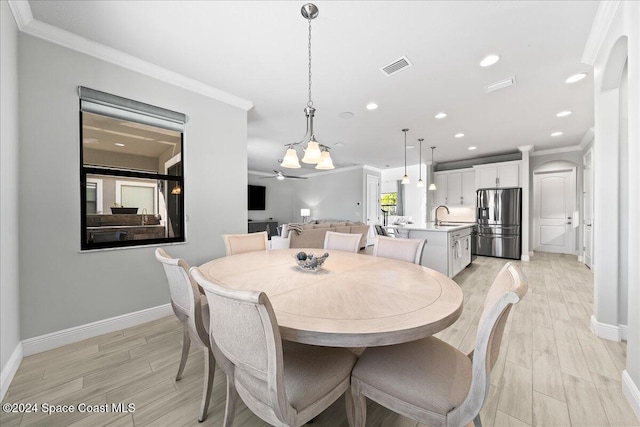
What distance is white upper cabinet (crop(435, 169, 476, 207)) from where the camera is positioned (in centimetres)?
671

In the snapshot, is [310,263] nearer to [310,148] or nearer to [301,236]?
[310,148]

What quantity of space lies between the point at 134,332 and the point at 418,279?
262cm

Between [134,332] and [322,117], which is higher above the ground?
[322,117]

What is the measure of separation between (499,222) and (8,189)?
7.61m

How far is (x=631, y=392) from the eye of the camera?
1470 mm

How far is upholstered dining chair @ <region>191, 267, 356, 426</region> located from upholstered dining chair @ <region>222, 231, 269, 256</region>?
1546 mm

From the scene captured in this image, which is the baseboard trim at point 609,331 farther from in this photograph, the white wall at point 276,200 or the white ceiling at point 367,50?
the white wall at point 276,200

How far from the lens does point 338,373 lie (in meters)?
1.06

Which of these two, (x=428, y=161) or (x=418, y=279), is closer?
(x=418, y=279)

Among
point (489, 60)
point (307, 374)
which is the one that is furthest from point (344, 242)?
point (489, 60)

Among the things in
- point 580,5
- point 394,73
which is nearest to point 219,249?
point 394,73

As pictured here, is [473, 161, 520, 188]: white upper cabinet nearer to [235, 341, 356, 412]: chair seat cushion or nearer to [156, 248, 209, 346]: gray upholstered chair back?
[235, 341, 356, 412]: chair seat cushion

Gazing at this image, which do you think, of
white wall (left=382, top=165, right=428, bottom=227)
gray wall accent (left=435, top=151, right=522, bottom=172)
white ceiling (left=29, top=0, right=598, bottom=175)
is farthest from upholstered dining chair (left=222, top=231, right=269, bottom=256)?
white wall (left=382, top=165, right=428, bottom=227)

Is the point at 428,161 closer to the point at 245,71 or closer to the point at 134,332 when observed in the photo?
the point at 245,71
